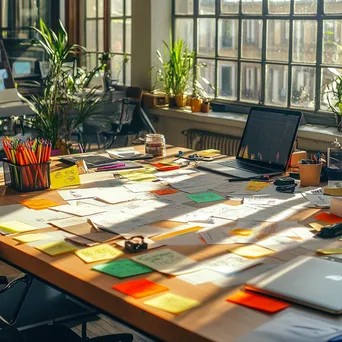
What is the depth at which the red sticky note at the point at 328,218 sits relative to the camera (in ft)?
8.75

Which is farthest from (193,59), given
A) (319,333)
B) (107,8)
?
(319,333)

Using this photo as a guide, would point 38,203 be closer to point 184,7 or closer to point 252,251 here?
point 252,251

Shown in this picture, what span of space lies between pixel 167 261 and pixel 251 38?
4169mm

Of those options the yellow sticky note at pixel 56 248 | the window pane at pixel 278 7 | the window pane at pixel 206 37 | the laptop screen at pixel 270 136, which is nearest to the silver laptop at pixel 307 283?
the yellow sticky note at pixel 56 248

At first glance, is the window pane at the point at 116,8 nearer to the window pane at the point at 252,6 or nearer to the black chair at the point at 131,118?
the black chair at the point at 131,118

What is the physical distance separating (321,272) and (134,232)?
71 cm

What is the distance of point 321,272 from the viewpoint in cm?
204

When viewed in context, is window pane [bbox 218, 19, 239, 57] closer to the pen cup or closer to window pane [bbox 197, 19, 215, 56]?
window pane [bbox 197, 19, 215, 56]

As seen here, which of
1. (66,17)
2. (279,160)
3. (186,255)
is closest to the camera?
(186,255)

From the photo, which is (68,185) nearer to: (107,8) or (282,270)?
(282,270)

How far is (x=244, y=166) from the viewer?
3729mm

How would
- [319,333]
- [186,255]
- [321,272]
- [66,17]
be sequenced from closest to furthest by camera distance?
[319,333] → [321,272] → [186,255] → [66,17]

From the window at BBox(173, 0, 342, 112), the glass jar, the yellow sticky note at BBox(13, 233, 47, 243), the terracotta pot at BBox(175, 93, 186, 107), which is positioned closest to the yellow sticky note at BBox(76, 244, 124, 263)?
the yellow sticky note at BBox(13, 233, 47, 243)

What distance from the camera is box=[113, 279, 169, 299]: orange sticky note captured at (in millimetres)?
1936
